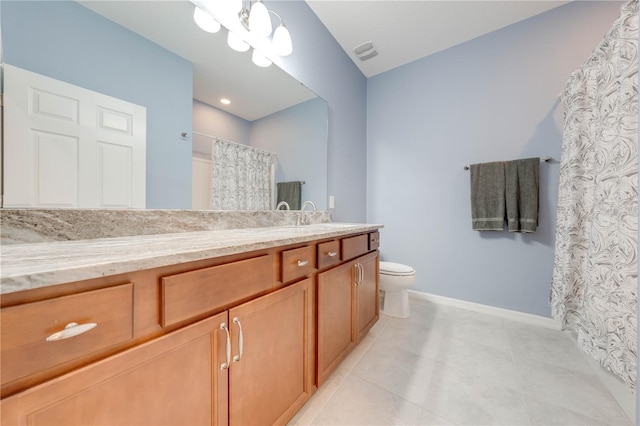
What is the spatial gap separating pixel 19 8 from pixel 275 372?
4.72ft

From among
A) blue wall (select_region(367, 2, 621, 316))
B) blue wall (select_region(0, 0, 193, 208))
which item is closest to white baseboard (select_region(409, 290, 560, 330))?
blue wall (select_region(367, 2, 621, 316))

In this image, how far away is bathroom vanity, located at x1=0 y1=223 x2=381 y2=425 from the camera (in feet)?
1.30

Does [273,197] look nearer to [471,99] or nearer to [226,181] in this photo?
[226,181]

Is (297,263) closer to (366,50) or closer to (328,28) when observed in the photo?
(328,28)

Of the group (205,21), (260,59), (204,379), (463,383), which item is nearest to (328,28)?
(260,59)

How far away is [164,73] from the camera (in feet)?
3.43

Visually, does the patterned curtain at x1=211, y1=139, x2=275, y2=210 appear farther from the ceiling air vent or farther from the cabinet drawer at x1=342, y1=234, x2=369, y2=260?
the ceiling air vent

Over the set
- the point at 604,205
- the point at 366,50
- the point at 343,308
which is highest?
the point at 366,50

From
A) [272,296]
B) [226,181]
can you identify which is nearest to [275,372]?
[272,296]

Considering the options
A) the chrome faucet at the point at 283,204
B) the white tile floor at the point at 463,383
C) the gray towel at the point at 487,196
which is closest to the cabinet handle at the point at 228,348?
the white tile floor at the point at 463,383

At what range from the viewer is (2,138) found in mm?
681

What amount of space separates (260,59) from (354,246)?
135 cm

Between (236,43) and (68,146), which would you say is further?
(236,43)

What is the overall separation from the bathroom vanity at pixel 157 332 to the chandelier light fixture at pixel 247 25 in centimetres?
121
